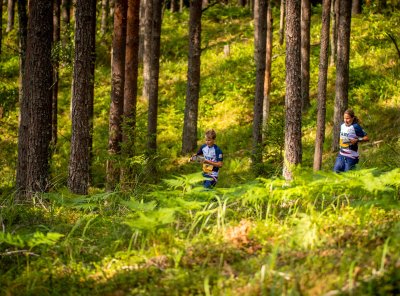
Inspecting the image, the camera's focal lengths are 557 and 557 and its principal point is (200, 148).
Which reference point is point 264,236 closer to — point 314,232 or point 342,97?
point 314,232

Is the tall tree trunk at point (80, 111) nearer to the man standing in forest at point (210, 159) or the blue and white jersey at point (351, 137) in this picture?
the man standing in forest at point (210, 159)

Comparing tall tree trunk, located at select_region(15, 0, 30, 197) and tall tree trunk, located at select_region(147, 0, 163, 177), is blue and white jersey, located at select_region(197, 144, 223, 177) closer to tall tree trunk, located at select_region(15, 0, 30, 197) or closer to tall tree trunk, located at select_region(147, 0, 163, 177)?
tall tree trunk, located at select_region(15, 0, 30, 197)

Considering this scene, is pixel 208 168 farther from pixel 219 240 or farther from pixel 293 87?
pixel 219 240

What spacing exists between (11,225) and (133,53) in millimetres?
10844

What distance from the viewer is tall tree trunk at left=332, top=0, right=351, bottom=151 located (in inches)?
677

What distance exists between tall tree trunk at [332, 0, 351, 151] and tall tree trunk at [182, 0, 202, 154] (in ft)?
18.0

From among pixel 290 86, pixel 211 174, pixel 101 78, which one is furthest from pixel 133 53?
pixel 101 78

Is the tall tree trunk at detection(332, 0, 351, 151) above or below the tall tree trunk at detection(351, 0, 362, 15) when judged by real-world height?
below

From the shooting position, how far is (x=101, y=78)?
3152 cm

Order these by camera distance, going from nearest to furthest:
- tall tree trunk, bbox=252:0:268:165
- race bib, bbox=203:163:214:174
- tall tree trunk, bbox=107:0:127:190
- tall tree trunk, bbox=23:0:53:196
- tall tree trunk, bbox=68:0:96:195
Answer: tall tree trunk, bbox=23:0:53:196 < race bib, bbox=203:163:214:174 < tall tree trunk, bbox=68:0:96:195 < tall tree trunk, bbox=107:0:127:190 < tall tree trunk, bbox=252:0:268:165

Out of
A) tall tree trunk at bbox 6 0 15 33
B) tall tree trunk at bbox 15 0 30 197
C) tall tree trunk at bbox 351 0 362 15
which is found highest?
tall tree trunk at bbox 351 0 362 15

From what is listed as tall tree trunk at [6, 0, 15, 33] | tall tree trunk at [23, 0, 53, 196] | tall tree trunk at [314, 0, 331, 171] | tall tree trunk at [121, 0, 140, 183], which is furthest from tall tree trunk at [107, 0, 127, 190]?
tall tree trunk at [6, 0, 15, 33]

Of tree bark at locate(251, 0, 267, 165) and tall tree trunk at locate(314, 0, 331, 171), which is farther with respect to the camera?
tree bark at locate(251, 0, 267, 165)

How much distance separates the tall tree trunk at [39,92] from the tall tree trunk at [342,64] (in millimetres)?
9544
